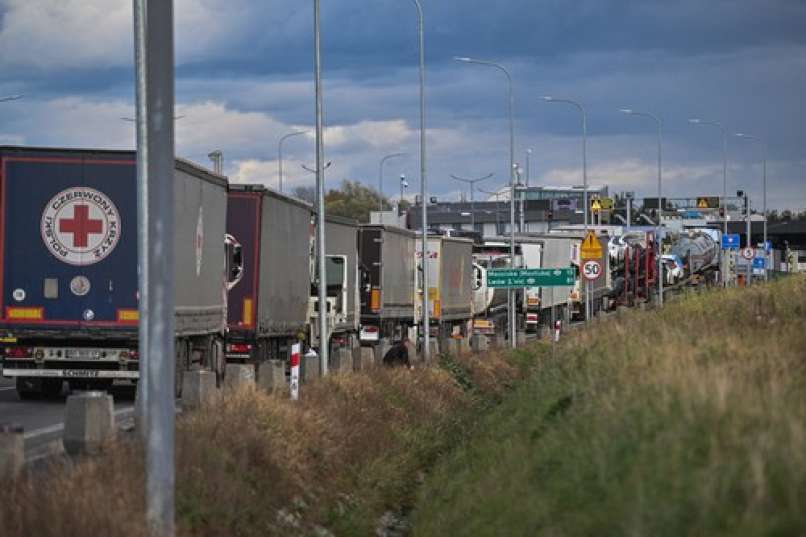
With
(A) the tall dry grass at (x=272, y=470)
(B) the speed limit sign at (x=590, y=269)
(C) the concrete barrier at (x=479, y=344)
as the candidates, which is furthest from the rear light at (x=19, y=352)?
(B) the speed limit sign at (x=590, y=269)

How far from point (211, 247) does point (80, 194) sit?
4597 mm

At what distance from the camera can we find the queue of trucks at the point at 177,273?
23.2 metres

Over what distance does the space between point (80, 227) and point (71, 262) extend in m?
0.56

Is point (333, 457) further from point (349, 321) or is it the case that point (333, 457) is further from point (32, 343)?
point (349, 321)

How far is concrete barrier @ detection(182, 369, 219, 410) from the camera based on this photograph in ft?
58.9

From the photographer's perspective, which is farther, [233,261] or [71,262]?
[233,261]

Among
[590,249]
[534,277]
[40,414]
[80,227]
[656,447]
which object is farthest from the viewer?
[590,249]

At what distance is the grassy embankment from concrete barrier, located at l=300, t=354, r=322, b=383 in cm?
765

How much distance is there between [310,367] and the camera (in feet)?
82.2

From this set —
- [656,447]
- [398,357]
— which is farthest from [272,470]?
[398,357]

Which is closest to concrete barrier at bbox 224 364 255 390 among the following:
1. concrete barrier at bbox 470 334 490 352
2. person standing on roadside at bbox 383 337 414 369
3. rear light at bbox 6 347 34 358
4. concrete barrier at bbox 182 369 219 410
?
concrete barrier at bbox 182 369 219 410

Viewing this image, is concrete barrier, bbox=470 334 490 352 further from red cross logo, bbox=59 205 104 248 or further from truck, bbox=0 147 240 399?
red cross logo, bbox=59 205 104 248

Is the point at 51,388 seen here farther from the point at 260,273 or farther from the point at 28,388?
the point at 260,273

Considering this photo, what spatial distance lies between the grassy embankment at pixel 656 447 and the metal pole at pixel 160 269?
2.50 meters
